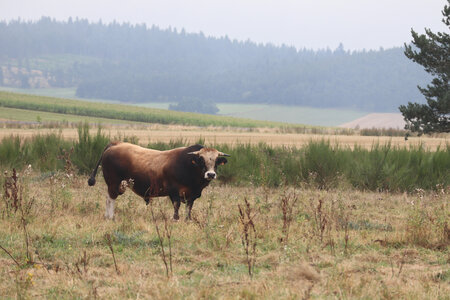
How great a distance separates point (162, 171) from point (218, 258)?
9.41ft

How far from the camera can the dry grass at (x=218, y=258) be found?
598 cm

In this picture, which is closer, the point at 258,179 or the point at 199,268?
the point at 199,268

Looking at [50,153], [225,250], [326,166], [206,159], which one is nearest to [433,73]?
[326,166]

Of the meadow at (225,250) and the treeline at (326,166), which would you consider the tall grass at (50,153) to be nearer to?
the treeline at (326,166)

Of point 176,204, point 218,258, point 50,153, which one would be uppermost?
point 50,153

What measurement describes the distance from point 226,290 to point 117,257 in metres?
2.12

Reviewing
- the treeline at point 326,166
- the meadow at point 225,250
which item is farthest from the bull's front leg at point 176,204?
the treeline at point 326,166

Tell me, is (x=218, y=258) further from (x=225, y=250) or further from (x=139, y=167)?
(x=139, y=167)

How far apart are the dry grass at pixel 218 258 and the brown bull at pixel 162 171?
1.39 ft

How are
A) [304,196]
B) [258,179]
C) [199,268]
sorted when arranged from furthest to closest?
1. [258,179]
2. [304,196]
3. [199,268]

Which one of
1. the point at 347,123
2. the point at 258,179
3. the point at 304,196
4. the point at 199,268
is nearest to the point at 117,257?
the point at 199,268

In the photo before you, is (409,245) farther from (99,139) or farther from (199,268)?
(99,139)

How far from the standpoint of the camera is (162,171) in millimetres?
10008

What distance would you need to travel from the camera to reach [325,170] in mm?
16016
